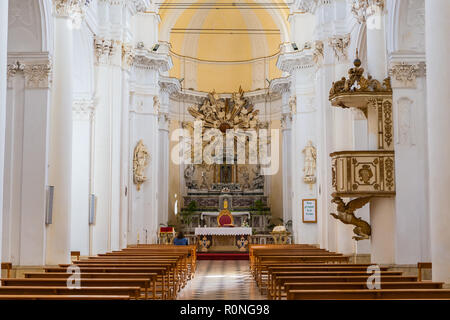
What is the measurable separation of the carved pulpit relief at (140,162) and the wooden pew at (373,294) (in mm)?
18496

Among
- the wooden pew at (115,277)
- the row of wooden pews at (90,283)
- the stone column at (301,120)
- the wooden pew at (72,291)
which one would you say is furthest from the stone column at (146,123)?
the wooden pew at (72,291)

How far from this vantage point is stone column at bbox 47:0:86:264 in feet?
45.7

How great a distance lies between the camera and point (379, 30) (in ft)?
45.5

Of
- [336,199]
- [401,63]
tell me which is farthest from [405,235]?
[401,63]

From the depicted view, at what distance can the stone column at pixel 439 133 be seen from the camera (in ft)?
28.9

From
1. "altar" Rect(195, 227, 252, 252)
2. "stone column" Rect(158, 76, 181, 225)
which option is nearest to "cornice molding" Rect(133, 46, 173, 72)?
"stone column" Rect(158, 76, 181, 225)

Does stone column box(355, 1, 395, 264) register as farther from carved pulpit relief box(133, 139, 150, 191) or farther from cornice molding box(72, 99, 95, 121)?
carved pulpit relief box(133, 139, 150, 191)

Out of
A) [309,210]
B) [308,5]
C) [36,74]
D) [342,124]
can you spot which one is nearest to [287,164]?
[309,210]

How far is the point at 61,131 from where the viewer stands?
14.2 metres

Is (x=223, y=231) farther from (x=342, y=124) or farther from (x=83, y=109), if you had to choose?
(x=342, y=124)

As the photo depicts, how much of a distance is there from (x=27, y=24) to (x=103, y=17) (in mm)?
6311

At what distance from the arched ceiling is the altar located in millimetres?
8670

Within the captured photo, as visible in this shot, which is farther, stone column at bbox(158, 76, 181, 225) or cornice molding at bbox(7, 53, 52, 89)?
stone column at bbox(158, 76, 181, 225)

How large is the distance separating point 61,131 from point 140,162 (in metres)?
11.4
